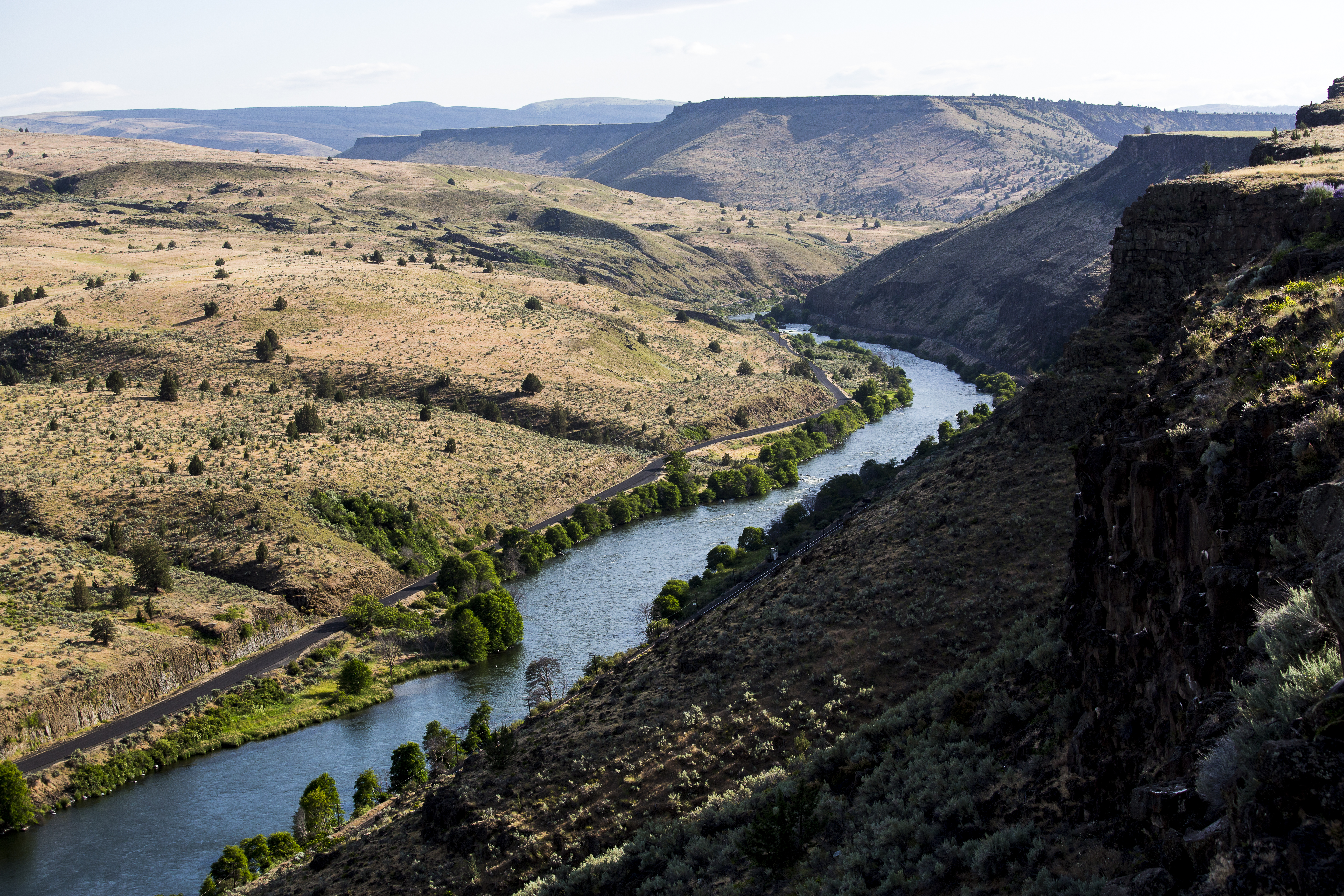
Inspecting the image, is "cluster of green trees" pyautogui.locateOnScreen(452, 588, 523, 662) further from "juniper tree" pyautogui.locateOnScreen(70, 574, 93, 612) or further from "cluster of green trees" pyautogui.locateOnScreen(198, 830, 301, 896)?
"cluster of green trees" pyautogui.locateOnScreen(198, 830, 301, 896)

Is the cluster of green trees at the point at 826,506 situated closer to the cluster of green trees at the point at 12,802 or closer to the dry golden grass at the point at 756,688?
the dry golden grass at the point at 756,688

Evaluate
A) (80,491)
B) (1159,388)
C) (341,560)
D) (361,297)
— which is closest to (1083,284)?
(361,297)

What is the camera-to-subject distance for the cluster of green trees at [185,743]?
1795 inches

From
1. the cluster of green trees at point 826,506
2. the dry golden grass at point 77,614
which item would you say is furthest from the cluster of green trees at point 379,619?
the cluster of green trees at point 826,506

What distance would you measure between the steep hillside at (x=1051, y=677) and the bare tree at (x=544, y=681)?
11332 millimetres

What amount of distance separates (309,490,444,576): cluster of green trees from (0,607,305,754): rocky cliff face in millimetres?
10861

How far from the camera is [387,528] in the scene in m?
74.6

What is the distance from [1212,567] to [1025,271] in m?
150

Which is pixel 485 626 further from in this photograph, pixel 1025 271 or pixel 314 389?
pixel 1025 271

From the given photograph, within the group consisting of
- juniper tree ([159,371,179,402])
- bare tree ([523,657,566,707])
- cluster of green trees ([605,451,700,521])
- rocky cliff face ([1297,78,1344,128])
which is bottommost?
bare tree ([523,657,566,707])

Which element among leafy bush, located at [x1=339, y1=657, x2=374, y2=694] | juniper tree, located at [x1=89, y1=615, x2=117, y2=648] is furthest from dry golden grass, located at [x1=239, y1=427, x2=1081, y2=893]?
juniper tree, located at [x1=89, y1=615, x2=117, y2=648]

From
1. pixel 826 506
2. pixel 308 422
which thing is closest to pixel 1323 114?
pixel 826 506

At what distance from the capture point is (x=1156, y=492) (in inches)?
598

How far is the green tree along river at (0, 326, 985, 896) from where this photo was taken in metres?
40.3
